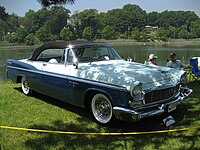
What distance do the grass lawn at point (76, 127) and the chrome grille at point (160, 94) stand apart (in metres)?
0.51

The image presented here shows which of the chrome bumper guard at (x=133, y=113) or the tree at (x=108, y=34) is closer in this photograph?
the chrome bumper guard at (x=133, y=113)

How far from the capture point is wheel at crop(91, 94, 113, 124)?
4.53m

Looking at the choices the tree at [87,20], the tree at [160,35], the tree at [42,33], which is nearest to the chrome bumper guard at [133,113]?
the tree at [42,33]

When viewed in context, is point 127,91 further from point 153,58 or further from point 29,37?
point 29,37

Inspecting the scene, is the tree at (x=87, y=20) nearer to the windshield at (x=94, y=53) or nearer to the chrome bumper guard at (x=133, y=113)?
the windshield at (x=94, y=53)

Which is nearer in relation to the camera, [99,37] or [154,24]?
[99,37]

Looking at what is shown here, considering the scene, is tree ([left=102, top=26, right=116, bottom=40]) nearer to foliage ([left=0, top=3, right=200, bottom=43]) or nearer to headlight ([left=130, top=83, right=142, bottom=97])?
foliage ([left=0, top=3, right=200, bottom=43])

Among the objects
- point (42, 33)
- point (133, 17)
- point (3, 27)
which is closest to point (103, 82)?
point (3, 27)

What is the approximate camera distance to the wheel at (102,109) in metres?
4.53

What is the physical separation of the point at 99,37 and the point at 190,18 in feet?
205

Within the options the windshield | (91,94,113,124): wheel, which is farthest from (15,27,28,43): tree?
(91,94,113,124): wheel

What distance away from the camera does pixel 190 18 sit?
11575cm

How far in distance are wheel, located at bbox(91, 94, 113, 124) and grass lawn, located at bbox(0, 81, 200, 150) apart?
142mm

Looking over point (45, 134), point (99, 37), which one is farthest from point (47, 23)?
point (45, 134)
